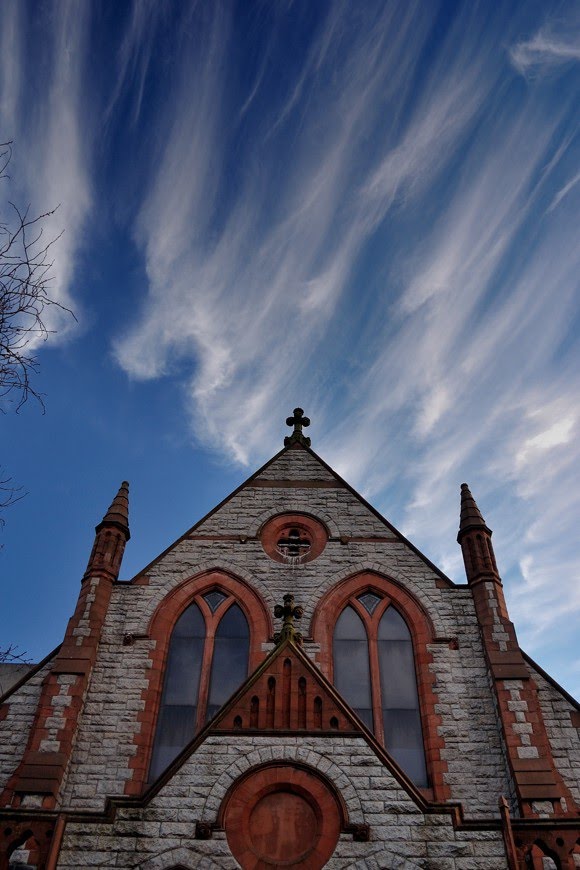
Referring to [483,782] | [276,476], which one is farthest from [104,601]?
[483,782]

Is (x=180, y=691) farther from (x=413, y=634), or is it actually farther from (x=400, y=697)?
(x=413, y=634)

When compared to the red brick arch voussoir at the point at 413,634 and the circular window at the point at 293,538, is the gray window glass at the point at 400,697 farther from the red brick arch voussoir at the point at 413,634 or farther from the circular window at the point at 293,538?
the circular window at the point at 293,538

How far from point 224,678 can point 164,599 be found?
6.77ft

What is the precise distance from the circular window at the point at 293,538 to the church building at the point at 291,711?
0.04m

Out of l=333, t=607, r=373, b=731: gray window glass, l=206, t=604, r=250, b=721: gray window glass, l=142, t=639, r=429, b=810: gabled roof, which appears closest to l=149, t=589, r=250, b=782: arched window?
l=206, t=604, r=250, b=721: gray window glass

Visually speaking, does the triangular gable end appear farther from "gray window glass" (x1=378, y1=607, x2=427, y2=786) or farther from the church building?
"gray window glass" (x1=378, y1=607, x2=427, y2=786)

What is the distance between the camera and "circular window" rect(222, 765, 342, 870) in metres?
8.57

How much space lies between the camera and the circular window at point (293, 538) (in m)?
15.3

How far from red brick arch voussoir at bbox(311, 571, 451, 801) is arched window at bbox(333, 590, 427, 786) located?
13cm

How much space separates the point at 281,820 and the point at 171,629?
576cm

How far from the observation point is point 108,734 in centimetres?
1245

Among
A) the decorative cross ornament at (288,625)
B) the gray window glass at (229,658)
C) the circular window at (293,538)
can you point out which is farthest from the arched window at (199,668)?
the decorative cross ornament at (288,625)

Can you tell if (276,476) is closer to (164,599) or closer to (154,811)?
(164,599)

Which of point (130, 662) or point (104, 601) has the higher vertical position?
point (104, 601)
